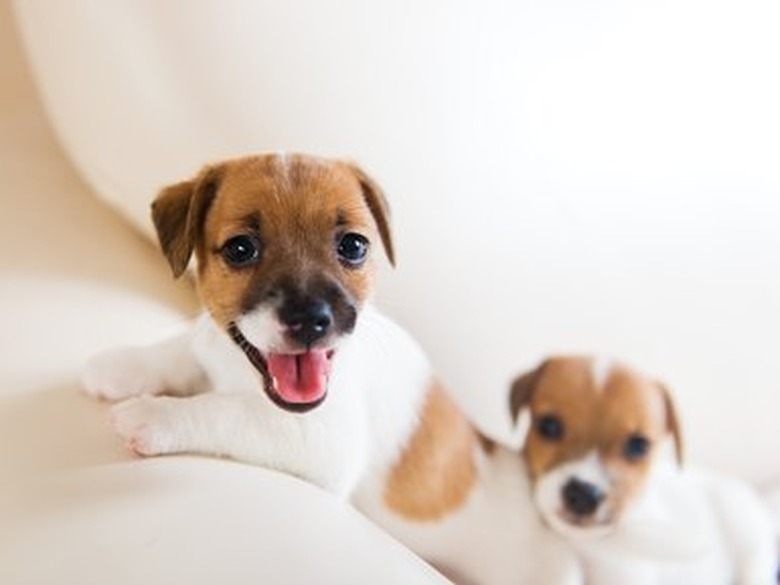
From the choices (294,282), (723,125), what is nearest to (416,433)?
(294,282)

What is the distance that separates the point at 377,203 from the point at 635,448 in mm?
190

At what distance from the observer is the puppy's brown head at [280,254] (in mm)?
494

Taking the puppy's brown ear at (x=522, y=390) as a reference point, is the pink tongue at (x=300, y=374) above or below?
above

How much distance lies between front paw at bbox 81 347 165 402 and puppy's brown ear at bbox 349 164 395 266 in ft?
0.47

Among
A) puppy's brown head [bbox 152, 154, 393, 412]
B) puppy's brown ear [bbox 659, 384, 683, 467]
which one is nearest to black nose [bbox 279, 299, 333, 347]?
puppy's brown head [bbox 152, 154, 393, 412]

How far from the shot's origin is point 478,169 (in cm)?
66

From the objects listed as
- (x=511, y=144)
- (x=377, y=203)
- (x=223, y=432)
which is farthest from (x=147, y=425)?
(x=511, y=144)

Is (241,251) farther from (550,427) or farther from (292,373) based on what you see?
(550,427)

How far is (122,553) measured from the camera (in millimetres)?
460

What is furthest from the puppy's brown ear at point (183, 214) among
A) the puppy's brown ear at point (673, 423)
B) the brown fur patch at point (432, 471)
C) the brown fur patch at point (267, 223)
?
the puppy's brown ear at point (673, 423)

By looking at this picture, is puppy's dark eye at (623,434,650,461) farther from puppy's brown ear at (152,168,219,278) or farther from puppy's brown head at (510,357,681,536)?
puppy's brown ear at (152,168,219,278)

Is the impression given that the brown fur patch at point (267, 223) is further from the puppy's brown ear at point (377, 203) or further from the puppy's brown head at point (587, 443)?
the puppy's brown head at point (587, 443)

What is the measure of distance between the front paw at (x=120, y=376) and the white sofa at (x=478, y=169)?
0.01 m

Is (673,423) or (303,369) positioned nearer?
(303,369)
